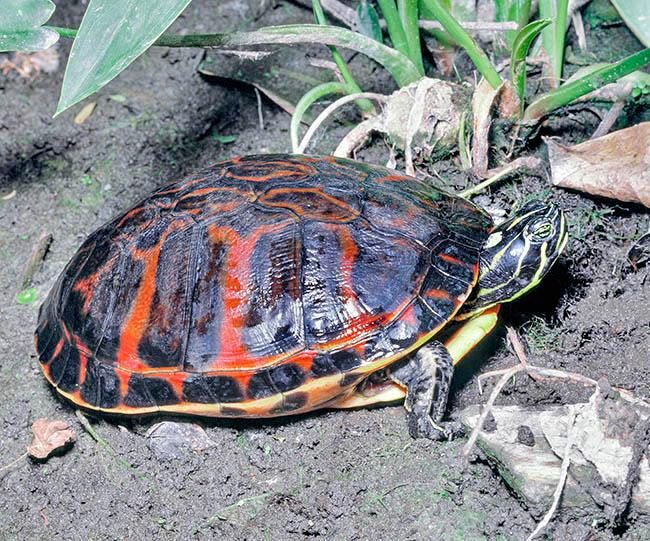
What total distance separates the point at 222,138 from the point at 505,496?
312 centimetres

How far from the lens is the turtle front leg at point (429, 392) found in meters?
2.95

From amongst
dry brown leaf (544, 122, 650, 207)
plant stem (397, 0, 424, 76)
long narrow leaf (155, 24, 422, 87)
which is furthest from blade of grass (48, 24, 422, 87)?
dry brown leaf (544, 122, 650, 207)

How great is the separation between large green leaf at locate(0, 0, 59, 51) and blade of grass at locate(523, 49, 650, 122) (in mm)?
2545

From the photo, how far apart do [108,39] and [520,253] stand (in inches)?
80.0

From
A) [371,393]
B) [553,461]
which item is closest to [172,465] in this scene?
[371,393]

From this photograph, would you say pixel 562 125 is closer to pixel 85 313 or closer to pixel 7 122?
pixel 85 313

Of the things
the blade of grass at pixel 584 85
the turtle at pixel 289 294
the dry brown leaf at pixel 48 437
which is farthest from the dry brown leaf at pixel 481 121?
the dry brown leaf at pixel 48 437

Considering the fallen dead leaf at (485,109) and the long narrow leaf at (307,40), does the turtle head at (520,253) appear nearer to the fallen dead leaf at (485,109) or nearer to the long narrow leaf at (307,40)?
the fallen dead leaf at (485,109)

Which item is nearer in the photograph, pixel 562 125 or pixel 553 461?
pixel 553 461

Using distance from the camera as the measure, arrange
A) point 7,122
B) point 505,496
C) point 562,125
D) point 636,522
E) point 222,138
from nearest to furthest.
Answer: point 636,522
point 505,496
point 562,125
point 222,138
point 7,122

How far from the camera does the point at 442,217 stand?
124 inches

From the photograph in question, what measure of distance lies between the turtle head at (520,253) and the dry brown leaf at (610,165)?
557mm

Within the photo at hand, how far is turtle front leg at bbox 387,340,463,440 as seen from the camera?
9.68 ft

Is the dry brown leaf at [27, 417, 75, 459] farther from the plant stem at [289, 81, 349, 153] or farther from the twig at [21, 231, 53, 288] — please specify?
the plant stem at [289, 81, 349, 153]
